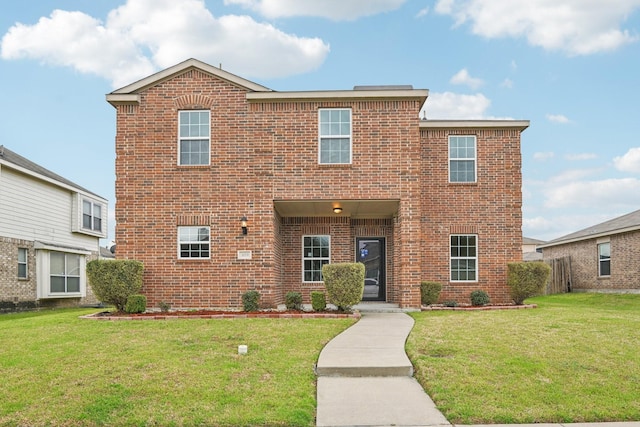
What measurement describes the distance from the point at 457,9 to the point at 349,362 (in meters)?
10.4

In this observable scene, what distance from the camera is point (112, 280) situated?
45.2 ft

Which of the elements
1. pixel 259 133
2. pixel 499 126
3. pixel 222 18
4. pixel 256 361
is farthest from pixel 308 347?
pixel 499 126

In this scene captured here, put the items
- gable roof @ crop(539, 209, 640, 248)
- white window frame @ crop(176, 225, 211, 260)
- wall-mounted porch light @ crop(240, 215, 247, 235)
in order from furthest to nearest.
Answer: gable roof @ crop(539, 209, 640, 248), white window frame @ crop(176, 225, 211, 260), wall-mounted porch light @ crop(240, 215, 247, 235)

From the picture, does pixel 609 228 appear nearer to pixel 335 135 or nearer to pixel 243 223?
pixel 335 135

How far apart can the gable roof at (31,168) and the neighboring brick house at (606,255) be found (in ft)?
79.4

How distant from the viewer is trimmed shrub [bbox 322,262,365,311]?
1366 cm

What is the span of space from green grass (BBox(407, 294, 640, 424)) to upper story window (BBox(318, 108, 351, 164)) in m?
5.81

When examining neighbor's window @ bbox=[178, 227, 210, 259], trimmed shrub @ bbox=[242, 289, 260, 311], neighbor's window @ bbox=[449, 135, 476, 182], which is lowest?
trimmed shrub @ bbox=[242, 289, 260, 311]

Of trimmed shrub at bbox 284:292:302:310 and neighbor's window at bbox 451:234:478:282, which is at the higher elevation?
neighbor's window at bbox 451:234:478:282

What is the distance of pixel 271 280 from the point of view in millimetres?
15328

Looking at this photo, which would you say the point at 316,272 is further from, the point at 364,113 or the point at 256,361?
the point at 256,361

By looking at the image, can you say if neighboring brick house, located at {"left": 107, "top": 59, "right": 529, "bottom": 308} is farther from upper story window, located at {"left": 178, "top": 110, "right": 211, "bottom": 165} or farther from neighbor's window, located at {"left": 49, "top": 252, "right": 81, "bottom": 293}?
neighbor's window, located at {"left": 49, "top": 252, "right": 81, "bottom": 293}

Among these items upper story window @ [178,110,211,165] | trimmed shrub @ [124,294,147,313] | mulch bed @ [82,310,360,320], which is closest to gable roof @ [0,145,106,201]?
upper story window @ [178,110,211,165]

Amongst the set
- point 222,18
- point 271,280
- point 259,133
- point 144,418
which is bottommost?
point 144,418
